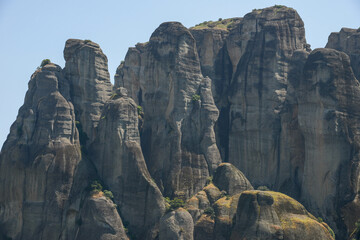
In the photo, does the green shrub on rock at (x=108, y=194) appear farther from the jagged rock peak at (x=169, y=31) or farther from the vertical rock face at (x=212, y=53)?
the vertical rock face at (x=212, y=53)

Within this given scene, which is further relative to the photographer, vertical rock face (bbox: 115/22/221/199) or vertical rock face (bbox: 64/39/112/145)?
vertical rock face (bbox: 64/39/112/145)

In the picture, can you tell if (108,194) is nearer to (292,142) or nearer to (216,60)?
(292,142)

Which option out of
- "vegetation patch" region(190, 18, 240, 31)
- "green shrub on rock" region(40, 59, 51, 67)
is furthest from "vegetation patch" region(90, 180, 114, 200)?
"vegetation patch" region(190, 18, 240, 31)

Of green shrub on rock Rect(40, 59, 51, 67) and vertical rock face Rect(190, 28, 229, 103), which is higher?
vertical rock face Rect(190, 28, 229, 103)

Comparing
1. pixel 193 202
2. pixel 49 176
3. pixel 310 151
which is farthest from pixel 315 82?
pixel 49 176

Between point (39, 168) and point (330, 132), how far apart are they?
129ft

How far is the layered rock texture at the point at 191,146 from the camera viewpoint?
97812 millimetres

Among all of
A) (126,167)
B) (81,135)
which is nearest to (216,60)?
(81,135)

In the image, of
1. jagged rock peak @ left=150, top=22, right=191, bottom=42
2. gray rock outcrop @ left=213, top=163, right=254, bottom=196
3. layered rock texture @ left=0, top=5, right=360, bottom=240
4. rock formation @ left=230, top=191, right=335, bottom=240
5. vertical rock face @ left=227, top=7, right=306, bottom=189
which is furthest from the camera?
jagged rock peak @ left=150, top=22, right=191, bottom=42

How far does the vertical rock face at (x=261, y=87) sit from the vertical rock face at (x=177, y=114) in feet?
18.1

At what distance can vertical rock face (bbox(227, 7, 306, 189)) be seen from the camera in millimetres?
112000

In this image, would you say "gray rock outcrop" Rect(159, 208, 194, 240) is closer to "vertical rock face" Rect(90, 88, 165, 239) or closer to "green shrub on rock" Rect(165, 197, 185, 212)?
"green shrub on rock" Rect(165, 197, 185, 212)

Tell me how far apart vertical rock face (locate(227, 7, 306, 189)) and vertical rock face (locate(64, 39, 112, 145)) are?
20.7 meters

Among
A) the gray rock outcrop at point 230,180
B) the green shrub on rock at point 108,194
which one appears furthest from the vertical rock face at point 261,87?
the green shrub on rock at point 108,194
